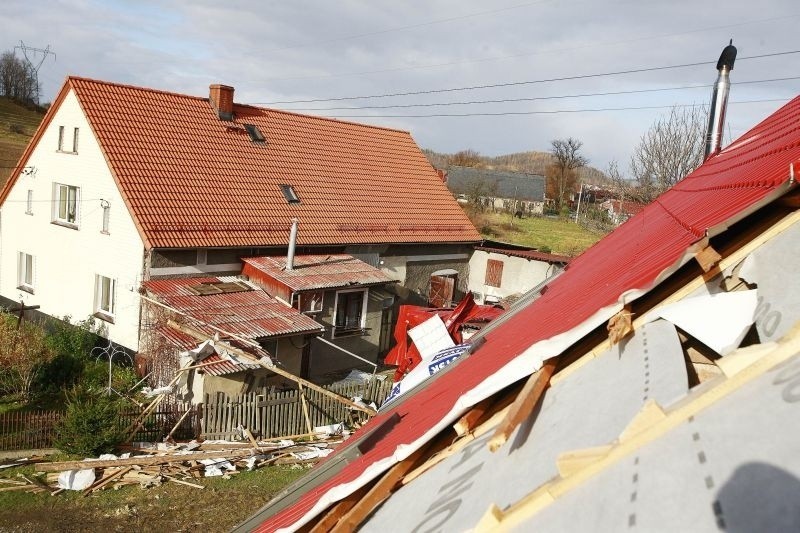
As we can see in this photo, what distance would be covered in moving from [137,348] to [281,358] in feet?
12.1

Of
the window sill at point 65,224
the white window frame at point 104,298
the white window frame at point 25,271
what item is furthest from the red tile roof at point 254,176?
the white window frame at point 25,271

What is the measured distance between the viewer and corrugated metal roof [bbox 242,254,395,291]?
18.2 m

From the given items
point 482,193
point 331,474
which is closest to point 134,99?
point 331,474

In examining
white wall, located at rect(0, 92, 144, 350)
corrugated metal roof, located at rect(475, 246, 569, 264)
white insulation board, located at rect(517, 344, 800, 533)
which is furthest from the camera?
corrugated metal roof, located at rect(475, 246, 569, 264)

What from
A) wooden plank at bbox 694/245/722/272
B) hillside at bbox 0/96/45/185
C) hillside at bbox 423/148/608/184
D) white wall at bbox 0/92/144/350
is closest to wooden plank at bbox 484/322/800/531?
wooden plank at bbox 694/245/722/272

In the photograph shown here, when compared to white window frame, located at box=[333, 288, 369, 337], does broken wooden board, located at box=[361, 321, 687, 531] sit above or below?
above

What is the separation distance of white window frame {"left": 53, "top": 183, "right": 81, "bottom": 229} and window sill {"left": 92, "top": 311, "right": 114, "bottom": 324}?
2667 millimetres

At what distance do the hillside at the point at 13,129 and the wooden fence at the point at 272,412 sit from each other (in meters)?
34.0

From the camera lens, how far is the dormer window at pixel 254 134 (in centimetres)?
2256

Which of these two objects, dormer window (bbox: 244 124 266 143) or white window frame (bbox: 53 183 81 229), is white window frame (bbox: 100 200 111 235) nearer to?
white window frame (bbox: 53 183 81 229)

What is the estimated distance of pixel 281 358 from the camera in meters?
17.1

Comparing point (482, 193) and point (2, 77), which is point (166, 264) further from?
point (2, 77)

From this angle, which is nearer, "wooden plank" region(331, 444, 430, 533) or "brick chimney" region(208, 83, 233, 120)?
"wooden plank" region(331, 444, 430, 533)

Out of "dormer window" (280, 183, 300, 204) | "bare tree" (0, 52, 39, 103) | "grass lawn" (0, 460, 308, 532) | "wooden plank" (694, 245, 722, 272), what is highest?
"bare tree" (0, 52, 39, 103)
